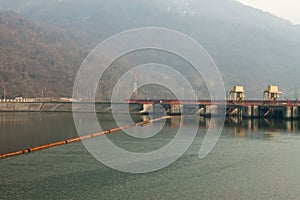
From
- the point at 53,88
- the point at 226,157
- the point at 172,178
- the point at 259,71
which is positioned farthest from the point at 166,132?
the point at 259,71

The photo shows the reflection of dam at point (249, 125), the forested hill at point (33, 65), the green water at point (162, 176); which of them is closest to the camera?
the green water at point (162, 176)

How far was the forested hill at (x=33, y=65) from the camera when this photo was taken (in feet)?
410

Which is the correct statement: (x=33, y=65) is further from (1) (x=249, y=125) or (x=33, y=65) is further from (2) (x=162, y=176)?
(2) (x=162, y=176)

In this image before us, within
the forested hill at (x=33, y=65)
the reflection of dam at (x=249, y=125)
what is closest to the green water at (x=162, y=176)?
the reflection of dam at (x=249, y=125)

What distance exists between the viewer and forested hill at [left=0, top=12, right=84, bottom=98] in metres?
125

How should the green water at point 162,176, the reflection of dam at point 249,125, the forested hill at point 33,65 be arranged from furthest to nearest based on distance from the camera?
the forested hill at point 33,65
the reflection of dam at point 249,125
the green water at point 162,176

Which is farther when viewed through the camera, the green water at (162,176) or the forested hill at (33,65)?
the forested hill at (33,65)

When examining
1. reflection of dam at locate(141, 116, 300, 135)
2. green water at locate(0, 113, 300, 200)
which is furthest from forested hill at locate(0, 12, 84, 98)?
green water at locate(0, 113, 300, 200)

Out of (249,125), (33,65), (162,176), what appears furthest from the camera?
(33,65)

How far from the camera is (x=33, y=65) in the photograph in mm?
135250

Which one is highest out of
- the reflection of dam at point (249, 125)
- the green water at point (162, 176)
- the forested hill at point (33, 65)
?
the forested hill at point (33, 65)

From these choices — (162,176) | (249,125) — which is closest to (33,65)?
(249,125)

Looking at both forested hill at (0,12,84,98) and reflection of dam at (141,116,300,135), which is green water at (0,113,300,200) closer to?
reflection of dam at (141,116,300,135)

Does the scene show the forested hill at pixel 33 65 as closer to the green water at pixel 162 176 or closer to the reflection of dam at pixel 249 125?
the reflection of dam at pixel 249 125
